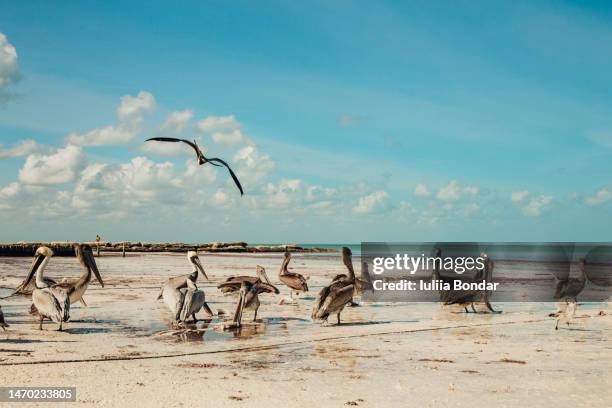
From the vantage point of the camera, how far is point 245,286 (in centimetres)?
1296

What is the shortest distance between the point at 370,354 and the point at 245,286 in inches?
157

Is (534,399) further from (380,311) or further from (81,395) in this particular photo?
(380,311)

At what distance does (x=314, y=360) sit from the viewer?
930 centimetres

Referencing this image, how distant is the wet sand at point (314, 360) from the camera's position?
7277 millimetres

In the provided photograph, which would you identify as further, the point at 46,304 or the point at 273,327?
the point at 273,327

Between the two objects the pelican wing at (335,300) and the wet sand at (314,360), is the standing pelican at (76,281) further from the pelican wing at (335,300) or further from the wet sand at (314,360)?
the pelican wing at (335,300)

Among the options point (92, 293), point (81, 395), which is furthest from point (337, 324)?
point (92, 293)

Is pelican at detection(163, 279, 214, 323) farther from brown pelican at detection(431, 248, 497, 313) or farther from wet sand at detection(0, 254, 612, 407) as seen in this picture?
brown pelican at detection(431, 248, 497, 313)

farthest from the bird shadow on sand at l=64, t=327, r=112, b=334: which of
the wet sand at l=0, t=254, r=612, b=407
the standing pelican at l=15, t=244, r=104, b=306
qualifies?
the standing pelican at l=15, t=244, r=104, b=306

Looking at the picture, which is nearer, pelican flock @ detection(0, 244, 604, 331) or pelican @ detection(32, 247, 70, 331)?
pelican @ detection(32, 247, 70, 331)

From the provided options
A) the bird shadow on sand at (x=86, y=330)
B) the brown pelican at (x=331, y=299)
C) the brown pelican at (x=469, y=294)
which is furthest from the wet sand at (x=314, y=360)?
the brown pelican at (x=469, y=294)

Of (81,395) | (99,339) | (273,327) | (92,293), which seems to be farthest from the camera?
(92,293)

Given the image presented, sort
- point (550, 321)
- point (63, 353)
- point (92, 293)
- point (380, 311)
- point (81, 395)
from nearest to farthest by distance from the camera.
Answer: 1. point (81, 395)
2. point (63, 353)
3. point (550, 321)
4. point (380, 311)
5. point (92, 293)

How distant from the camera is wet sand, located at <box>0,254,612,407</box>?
23.9ft
